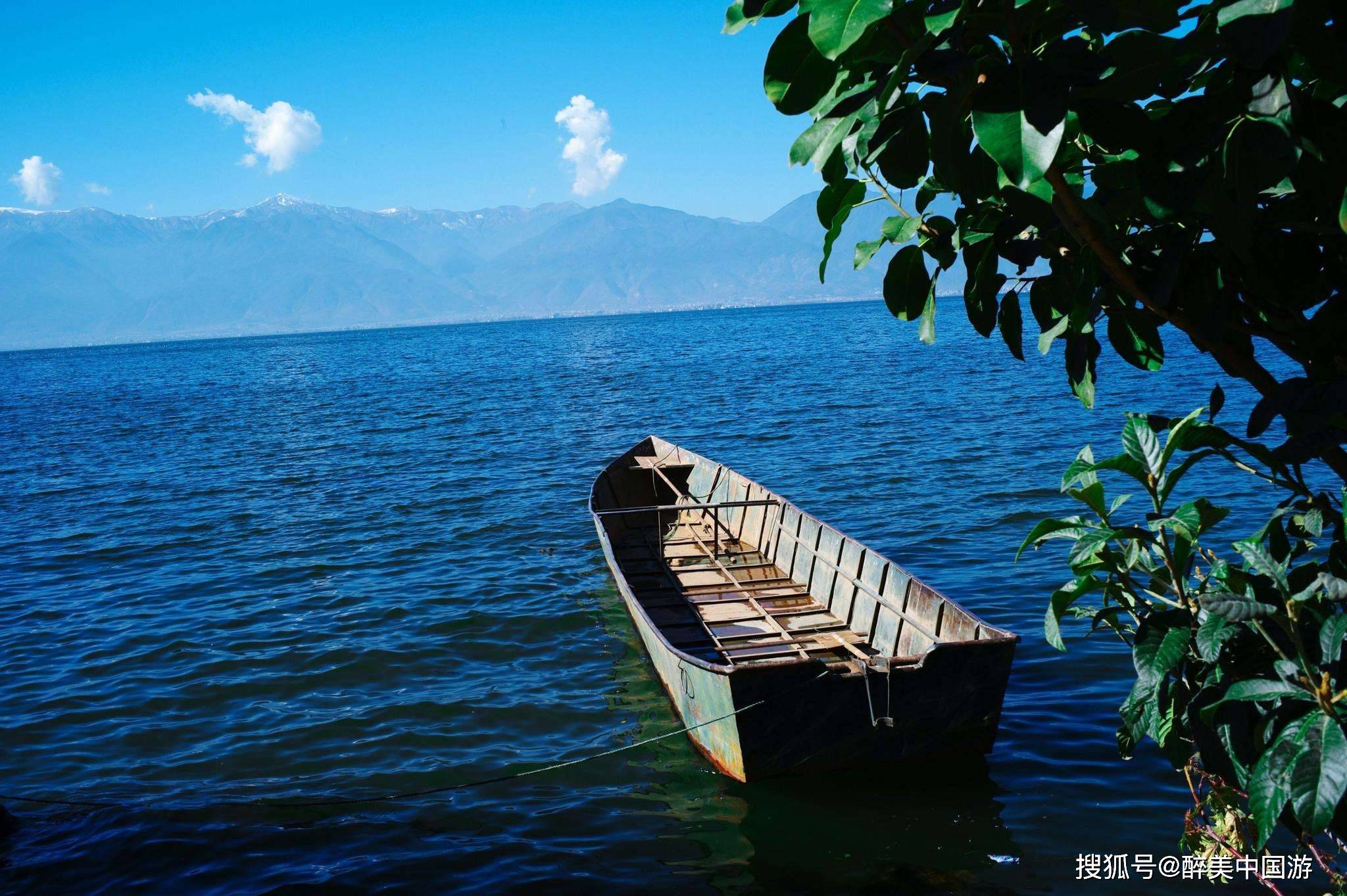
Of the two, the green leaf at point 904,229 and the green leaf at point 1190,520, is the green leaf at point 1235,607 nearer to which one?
the green leaf at point 1190,520

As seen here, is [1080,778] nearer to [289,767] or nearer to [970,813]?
[970,813]

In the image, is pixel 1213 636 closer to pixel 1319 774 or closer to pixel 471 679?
pixel 1319 774

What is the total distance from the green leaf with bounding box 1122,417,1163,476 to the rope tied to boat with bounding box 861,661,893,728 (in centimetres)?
485

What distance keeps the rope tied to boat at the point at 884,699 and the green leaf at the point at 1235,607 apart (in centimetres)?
525

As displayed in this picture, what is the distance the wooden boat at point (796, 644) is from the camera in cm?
805

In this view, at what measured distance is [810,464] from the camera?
961 inches

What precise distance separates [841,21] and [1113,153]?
0.88 metres

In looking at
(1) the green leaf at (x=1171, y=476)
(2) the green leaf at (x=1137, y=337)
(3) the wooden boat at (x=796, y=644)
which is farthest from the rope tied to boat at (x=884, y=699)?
(2) the green leaf at (x=1137, y=337)

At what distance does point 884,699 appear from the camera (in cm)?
809

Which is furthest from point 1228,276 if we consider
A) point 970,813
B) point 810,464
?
point 810,464

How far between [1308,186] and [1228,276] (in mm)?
483

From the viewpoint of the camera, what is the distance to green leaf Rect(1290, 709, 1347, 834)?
2.44m

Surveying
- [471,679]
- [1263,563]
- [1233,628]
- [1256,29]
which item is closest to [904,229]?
[1256,29]

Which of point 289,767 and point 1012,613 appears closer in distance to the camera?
point 289,767
